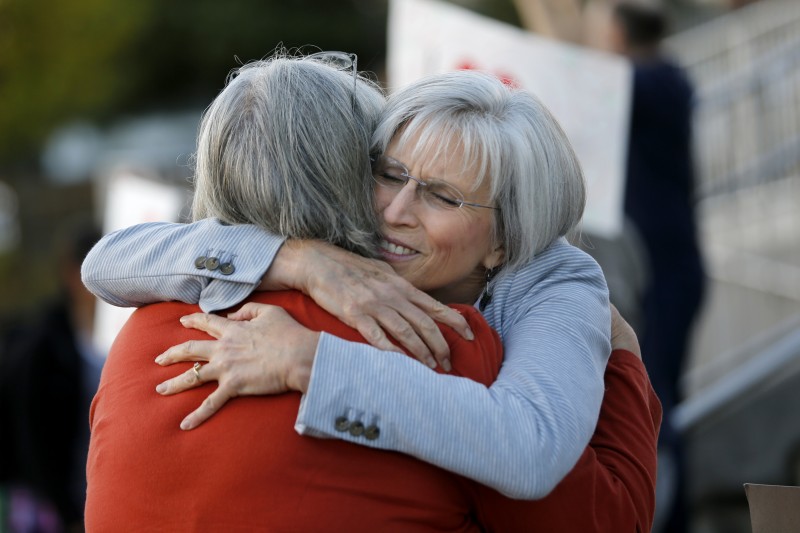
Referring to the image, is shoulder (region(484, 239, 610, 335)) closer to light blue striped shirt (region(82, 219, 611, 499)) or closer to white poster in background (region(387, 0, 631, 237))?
light blue striped shirt (region(82, 219, 611, 499))

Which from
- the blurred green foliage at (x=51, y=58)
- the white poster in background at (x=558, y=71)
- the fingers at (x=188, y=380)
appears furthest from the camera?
the blurred green foliage at (x=51, y=58)

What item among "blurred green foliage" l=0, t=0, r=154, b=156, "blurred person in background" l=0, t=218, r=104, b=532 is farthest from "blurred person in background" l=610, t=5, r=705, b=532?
"blurred green foliage" l=0, t=0, r=154, b=156

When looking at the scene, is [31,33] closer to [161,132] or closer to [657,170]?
[161,132]

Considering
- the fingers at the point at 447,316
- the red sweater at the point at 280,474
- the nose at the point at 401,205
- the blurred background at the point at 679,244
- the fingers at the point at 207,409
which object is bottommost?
the blurred background at the point at 679,244

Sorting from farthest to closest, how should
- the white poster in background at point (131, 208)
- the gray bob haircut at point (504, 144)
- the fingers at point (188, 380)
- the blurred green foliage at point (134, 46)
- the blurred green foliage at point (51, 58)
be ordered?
the blurred green foliage at point (134, 46)
the blurred green foliage at point (51, 58)
the white poster in background at point (131, 208)
the gray bob haircut at point (504, 144)
the fingers at point (188, 380)

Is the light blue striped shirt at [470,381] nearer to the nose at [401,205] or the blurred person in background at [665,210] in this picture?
the nose at [401,205]

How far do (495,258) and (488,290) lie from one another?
0.25ft

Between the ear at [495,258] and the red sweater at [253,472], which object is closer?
the red sweater at [253,472]

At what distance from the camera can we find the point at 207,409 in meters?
2.04

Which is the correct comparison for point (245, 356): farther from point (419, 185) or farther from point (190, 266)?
point (419, 185)

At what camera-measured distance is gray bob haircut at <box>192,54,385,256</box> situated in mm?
2146

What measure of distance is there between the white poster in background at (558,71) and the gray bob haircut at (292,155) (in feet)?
8.12

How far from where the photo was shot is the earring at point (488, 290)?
2393mm

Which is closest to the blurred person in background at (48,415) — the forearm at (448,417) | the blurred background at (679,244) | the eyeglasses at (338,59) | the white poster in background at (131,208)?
the blurred background at (679,244)
